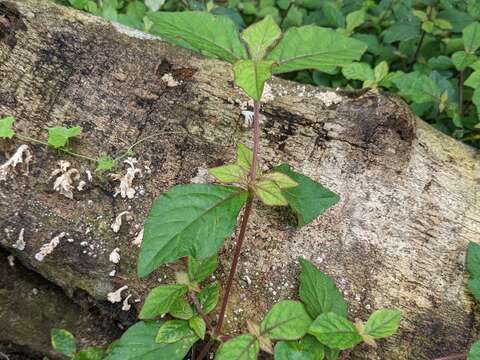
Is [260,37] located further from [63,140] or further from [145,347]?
[145,347]

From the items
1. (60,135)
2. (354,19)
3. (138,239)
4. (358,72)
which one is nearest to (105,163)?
(60,135)

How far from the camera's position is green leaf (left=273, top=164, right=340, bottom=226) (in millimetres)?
1558

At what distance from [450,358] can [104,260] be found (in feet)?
3.75

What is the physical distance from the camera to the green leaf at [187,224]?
125 cm

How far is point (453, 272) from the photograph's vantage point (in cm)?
167

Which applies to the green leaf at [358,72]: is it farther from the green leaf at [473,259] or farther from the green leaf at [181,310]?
the green leaf at [181,310]

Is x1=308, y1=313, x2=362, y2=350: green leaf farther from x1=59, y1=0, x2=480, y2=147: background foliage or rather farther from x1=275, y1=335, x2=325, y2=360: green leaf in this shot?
x1=59, y1=0, x2=480, y2=147: background foliage

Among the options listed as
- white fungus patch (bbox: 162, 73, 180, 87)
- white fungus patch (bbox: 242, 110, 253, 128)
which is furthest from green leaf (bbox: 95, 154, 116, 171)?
white fungus patch (bbox: 242, 110, 253, 128)

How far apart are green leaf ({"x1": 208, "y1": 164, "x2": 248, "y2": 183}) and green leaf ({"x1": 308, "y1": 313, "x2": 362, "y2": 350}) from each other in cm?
48

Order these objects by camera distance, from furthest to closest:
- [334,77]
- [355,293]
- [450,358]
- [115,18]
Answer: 1. [334,77]
2. [115,18]
3. [355,293]
4. [450,358]

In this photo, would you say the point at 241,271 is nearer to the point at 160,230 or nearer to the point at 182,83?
the point at 160,230

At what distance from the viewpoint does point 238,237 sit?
1513mm

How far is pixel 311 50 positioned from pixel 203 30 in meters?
0.29

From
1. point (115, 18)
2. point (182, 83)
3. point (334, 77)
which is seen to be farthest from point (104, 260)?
point (334, 77)
